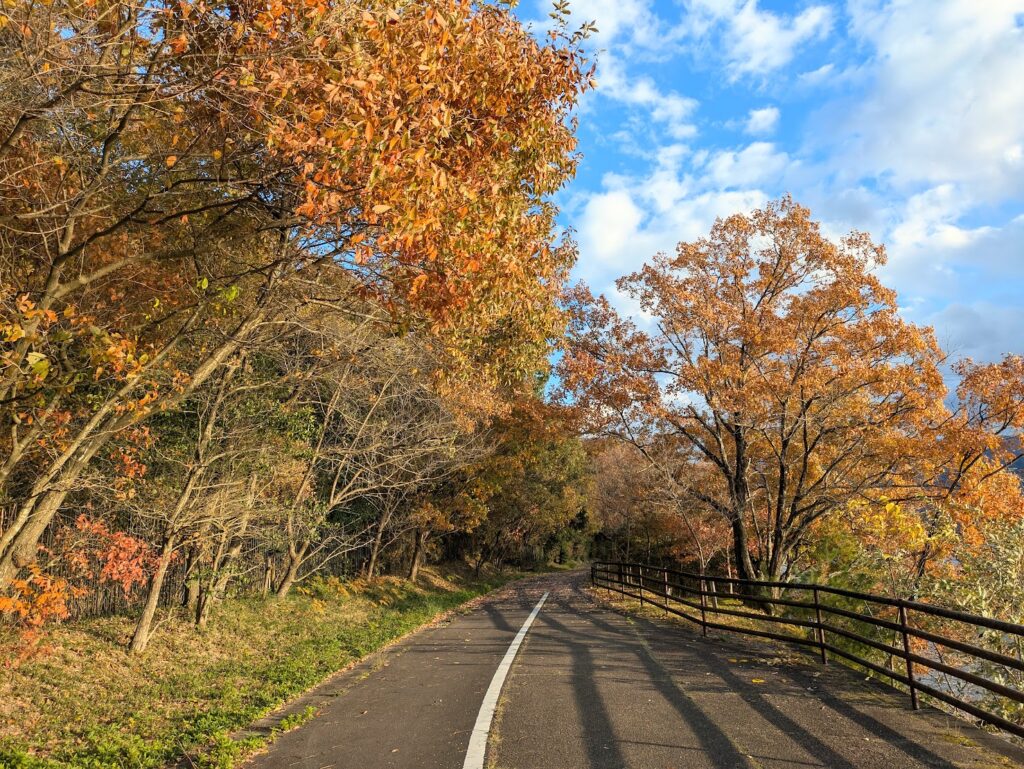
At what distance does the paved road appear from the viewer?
5.22 meters

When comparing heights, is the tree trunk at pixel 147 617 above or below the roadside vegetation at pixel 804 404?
below

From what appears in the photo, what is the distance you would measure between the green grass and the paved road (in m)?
0.85

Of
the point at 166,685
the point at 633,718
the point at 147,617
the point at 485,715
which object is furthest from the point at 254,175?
the point at 147,617

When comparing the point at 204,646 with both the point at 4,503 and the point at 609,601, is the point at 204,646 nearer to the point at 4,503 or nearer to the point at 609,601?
the point at 4,503

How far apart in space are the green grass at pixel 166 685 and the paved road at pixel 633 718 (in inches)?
33.6

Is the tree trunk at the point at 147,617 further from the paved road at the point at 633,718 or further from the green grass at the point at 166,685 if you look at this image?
the paved road at the point at 633,718

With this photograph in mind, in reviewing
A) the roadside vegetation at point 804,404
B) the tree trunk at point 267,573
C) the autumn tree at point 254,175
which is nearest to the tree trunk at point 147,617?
the autumn tree at point 254,175

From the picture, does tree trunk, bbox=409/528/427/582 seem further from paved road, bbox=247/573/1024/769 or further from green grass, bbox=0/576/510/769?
paved road, bbox=247/573/1024/769

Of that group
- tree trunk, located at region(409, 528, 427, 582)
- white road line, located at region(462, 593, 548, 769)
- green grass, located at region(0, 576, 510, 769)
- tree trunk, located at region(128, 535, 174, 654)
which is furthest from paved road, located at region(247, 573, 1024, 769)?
tree trunk, located at region(409, 528, 427, 582)

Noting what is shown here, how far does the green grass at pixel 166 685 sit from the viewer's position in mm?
6305

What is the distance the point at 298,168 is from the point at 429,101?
179cm

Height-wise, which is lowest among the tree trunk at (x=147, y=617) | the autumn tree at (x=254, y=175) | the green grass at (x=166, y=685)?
the green grass at (x=166, y=685)

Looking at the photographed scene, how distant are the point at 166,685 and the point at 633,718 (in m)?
7.18

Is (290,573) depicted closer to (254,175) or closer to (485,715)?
(485,715)
